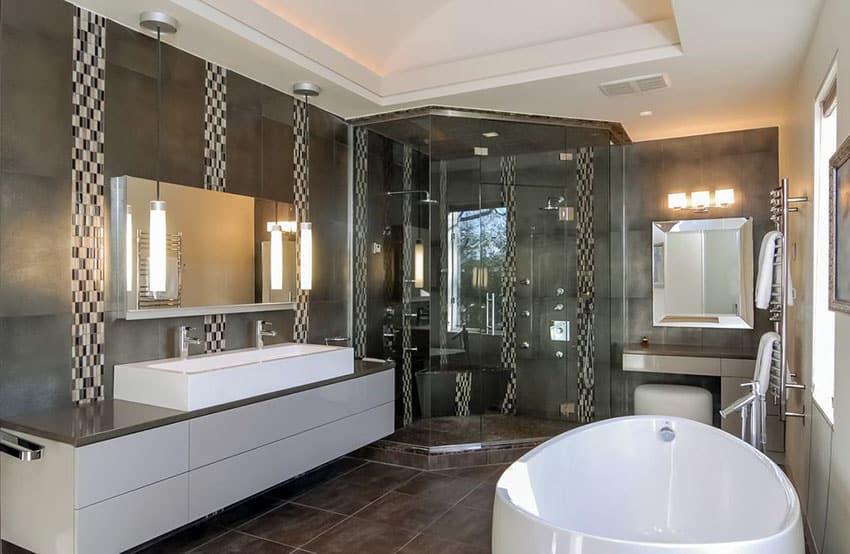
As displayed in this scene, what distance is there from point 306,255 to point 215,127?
974 millimetres

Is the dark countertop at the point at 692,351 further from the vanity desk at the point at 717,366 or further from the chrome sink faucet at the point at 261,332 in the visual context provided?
the chrome sink faucet at the point at 261,332

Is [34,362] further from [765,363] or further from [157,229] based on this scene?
[765,363]

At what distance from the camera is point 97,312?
9.16ft

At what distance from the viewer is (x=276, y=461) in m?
3.09

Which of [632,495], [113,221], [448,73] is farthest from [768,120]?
[113,221]

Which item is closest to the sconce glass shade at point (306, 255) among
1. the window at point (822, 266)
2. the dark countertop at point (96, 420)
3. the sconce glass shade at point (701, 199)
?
the dark countertop at point (96, 420)

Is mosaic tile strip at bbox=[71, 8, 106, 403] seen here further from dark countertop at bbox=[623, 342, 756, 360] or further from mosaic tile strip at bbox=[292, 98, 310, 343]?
dark countertop at bbox=[623, 342, 756, 360]

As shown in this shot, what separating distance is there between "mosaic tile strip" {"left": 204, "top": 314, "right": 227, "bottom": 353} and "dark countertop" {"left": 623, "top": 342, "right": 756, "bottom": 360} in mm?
3173

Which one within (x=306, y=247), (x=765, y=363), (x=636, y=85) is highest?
(x=636, y=85)

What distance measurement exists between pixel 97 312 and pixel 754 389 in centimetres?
347

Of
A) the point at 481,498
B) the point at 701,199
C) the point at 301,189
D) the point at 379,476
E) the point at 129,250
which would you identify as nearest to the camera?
the point at 129,250

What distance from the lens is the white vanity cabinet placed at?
7.18 ft

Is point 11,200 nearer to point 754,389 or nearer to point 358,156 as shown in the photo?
point 358,156

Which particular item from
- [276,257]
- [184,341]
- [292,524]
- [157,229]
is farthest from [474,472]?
[157,229]
